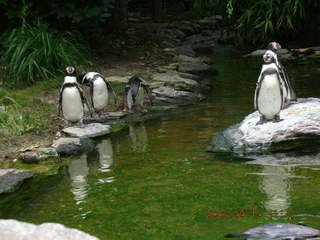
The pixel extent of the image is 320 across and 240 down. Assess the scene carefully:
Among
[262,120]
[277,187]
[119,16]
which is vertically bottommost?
[277,187]

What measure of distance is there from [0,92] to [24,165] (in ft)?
9.59

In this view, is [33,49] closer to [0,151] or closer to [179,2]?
[0,151]

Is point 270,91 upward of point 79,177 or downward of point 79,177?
upward

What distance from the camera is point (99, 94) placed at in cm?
855

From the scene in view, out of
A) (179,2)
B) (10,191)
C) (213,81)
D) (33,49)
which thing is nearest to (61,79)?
(33,49)

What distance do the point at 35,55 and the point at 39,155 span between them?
4.08m

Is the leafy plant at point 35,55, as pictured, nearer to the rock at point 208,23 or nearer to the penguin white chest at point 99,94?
the penguin white chest at point 99,94

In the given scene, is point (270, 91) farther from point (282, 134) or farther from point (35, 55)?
point (35, 55)

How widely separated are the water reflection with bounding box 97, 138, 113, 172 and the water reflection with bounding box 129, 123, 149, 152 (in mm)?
275

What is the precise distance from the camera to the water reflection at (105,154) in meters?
6.53

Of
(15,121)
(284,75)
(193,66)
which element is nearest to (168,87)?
(193,66)

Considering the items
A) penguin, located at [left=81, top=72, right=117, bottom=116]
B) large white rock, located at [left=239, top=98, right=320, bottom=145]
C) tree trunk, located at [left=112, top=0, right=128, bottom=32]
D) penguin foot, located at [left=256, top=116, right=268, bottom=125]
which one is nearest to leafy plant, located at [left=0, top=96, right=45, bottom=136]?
penguin, located at [left=81, top=72, right=117, bottom=116]

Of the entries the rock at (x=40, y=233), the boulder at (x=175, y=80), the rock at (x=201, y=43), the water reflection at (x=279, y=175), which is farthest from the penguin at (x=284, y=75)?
the rock at (x=201, y=43)

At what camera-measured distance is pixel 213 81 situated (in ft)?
39.1
